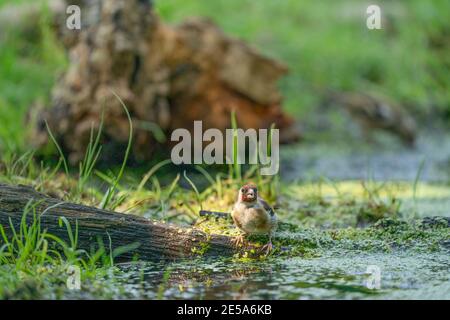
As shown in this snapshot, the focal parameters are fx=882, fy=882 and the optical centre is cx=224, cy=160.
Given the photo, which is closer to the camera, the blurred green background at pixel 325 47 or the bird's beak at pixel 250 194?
the bird's beak at pixel 250 194

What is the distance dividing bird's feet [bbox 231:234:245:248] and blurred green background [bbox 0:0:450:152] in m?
4.89

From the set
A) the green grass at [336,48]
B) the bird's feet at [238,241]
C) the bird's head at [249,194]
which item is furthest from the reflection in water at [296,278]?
the green grass at [336,48]

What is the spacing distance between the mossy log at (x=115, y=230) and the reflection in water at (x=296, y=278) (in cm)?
8

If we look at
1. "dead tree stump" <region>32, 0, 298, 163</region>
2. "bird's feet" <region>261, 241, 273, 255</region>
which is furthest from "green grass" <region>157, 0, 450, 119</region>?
"bird's feet" <region>261, 241, 273, 255</region>

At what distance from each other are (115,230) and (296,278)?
784 millimetres

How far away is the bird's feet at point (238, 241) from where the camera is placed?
145 inches

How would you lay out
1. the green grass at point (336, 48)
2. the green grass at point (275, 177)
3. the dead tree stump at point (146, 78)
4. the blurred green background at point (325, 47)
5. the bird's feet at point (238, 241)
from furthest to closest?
the green grass at point (336, 48) → the blurred green background at point (325, 47) → the dead tree stump at point (146, 78) → the bird's feet at point (238, 241) → the green grass at point (275, 177)

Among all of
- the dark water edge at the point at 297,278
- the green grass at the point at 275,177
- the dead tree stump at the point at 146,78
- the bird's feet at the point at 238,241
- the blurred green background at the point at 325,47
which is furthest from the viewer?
the blurred green background at the point at 325,47

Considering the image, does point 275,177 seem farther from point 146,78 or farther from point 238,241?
point 146,78

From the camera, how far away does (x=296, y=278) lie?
3398 mm

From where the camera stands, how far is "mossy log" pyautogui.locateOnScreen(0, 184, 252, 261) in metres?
3.60

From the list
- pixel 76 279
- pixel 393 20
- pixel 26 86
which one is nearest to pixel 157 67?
pixel 26 86

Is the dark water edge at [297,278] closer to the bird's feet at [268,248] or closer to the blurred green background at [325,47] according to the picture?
the bird's feet at [268,248]
